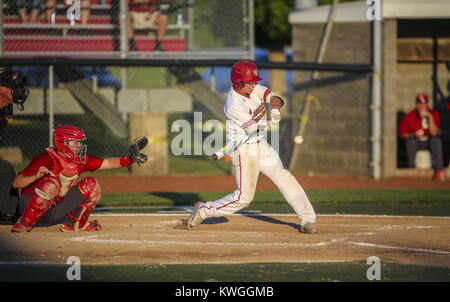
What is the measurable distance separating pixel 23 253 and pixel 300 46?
10.4 metres

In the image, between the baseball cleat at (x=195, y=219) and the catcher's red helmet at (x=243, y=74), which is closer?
the catcher's red helmet at (x=243, y=74)

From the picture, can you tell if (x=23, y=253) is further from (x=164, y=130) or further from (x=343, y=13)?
(x=343, y=13)

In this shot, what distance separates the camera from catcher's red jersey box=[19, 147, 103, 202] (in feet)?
25.3

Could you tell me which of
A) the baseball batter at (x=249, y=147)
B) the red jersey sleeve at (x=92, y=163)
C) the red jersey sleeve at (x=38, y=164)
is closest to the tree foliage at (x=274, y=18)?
the baseball batter at (x=249, y=147)

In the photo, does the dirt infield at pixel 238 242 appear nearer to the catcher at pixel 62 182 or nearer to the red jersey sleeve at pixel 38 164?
the catcher at pixel 62 182

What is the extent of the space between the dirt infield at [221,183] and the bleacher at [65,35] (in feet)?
8.17

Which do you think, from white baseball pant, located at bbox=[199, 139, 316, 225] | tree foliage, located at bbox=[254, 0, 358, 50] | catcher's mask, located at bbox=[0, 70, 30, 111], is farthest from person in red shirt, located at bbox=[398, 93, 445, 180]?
tree foliage, located at bbox=[254, 0, 358, 50]

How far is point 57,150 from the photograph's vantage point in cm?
778

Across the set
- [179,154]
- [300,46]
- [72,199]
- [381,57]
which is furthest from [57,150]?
[179,154]

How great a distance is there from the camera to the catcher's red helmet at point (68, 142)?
7.66 metres

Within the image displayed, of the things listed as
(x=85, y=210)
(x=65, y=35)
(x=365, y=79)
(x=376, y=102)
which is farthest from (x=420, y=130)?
(x=85, y=210)

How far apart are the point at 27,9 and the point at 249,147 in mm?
8413

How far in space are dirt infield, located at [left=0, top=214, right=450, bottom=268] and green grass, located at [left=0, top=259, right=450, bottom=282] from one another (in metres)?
0.21
